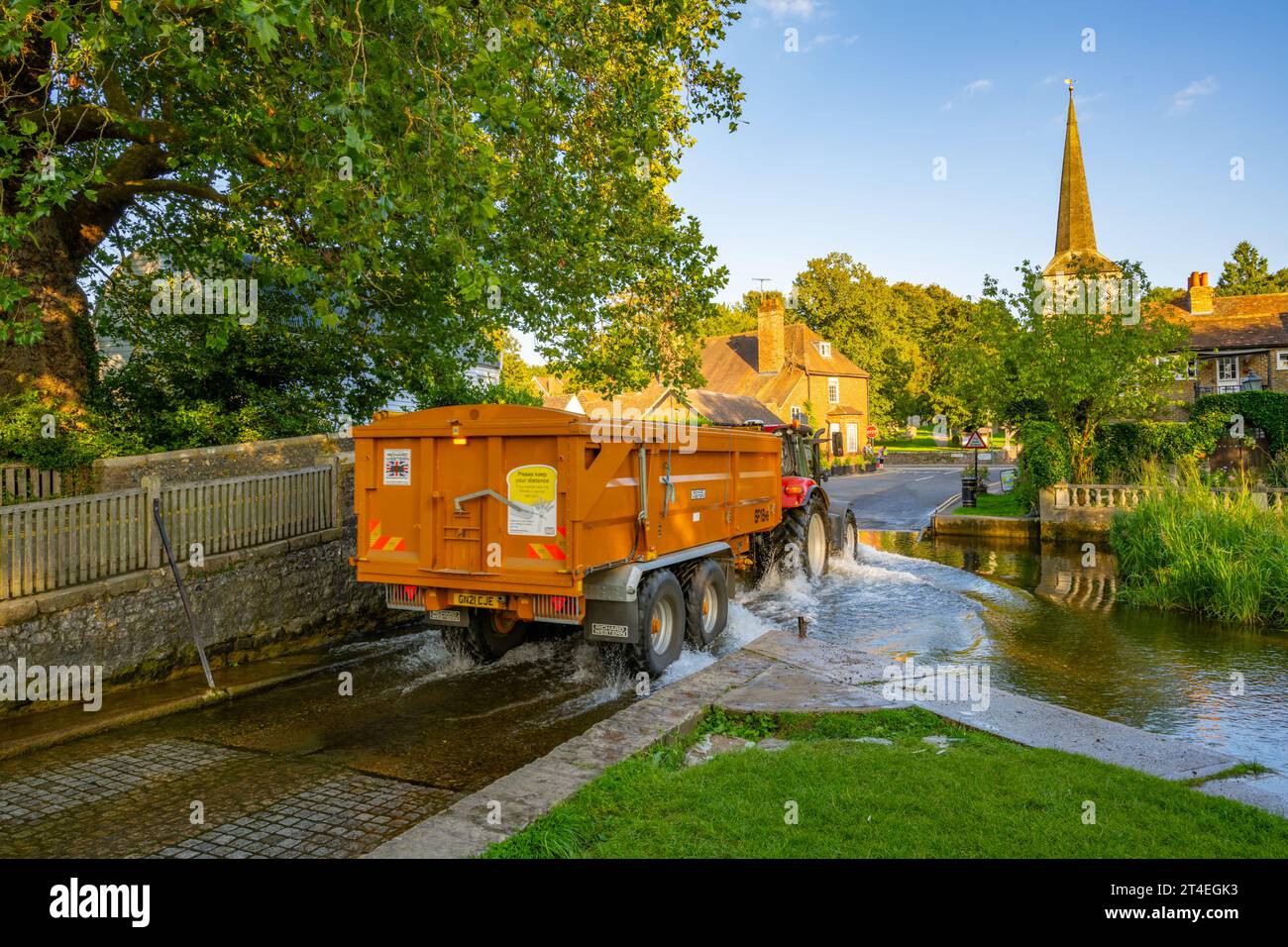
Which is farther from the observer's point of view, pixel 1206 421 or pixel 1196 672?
pixel 1206 421

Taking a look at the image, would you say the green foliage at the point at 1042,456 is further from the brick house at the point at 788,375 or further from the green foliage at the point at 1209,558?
the brick house at the point at 788,375

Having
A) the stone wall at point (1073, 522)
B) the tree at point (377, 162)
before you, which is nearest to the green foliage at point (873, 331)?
the stone wall at point (1073, 522)

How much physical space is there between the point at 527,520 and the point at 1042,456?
61.9ft

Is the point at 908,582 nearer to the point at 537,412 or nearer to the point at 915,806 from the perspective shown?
the point at 537,412

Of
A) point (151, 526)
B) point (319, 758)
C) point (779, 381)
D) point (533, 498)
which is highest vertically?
point (779, 381)

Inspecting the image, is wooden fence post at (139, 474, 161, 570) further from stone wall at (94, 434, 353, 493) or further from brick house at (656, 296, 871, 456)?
brick house at (656, 296, 871, 456)

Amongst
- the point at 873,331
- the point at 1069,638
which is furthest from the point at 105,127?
the point at 873,331

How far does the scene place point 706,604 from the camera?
9258 mm

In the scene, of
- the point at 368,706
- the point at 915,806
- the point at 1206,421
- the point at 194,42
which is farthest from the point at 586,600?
the point at 1206,421

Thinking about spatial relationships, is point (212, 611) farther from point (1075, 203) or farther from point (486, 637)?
point (1075, 203)

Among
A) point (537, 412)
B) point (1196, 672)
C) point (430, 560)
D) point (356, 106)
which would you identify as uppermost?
point (356, 106)

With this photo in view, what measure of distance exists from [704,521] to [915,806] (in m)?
5.38

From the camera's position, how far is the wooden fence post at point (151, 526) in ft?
27.2

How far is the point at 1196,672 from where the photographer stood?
8.59 m
